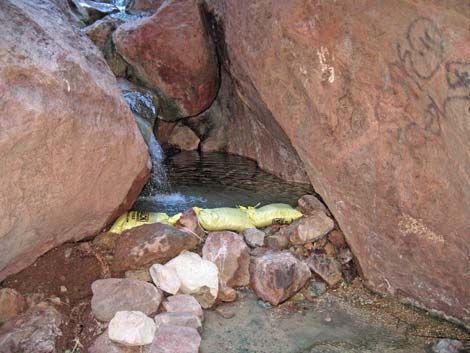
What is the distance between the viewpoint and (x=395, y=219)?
108 inches

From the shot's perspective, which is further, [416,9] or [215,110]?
[215,110]

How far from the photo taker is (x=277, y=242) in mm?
3289

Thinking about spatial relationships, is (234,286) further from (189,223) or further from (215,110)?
(215,110)

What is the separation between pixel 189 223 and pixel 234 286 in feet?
2.11

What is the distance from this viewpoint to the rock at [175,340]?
2271 millimetres

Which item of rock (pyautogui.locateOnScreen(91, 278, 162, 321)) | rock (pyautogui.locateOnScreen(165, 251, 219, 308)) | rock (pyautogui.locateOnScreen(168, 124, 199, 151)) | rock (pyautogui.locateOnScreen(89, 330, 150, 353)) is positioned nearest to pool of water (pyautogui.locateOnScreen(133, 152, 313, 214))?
rock (pyautogui.locateOnScreen(168, 124, 199, 151))

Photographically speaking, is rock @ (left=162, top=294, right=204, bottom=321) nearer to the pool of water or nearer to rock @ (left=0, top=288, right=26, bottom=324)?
rock @ (left=0, top=288, right=26, bottom=324)

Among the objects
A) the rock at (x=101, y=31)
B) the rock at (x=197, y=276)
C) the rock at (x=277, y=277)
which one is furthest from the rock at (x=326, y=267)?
the rock at (x=101, y=31)

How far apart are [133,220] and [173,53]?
3422 mm

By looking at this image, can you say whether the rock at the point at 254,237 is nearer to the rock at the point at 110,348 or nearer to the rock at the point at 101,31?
the rock at the point at 110,348

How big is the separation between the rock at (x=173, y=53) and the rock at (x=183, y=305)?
160 inches

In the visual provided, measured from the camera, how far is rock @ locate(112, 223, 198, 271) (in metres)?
2.89

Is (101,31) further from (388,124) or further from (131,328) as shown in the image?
(131,328)

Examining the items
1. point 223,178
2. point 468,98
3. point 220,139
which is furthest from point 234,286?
point 220,139
